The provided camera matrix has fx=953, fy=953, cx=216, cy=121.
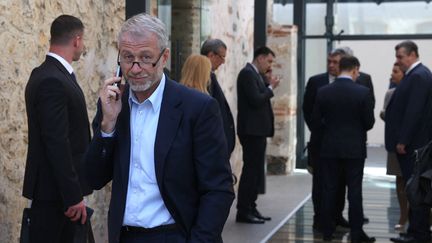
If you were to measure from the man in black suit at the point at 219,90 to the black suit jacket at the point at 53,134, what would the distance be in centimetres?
271

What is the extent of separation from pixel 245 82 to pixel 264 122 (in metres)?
0.44

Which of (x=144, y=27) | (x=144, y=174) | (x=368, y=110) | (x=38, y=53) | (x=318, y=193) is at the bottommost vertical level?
(x=318, y=193)

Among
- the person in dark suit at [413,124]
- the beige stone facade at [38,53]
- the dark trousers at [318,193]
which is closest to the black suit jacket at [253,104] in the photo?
the dark trousers at [318,193]

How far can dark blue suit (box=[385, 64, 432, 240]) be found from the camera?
8.30 meters

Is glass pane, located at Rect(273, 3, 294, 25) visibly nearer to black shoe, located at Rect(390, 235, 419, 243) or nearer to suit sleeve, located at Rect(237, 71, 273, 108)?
suit sleeve, located at Rect(237, 71, 273, 108)

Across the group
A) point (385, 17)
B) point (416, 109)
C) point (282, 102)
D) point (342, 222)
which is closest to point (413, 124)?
point (416, 109)

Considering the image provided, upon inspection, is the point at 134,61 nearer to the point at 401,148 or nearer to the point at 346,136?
the point at 346,136

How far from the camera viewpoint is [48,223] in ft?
16.4

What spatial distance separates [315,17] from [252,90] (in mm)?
6657

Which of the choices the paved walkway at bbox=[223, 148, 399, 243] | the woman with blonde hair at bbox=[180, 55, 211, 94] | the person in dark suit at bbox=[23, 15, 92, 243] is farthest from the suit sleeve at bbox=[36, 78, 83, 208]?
the paved walkway at bbox=[223, 148, 399, 243]

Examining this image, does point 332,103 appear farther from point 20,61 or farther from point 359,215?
point 20,61

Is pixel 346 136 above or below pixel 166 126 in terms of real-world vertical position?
below

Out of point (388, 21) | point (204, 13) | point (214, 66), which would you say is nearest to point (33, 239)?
point (214, 66)

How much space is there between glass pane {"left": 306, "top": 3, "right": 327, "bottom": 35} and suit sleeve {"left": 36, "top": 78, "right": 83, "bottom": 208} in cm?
1091
